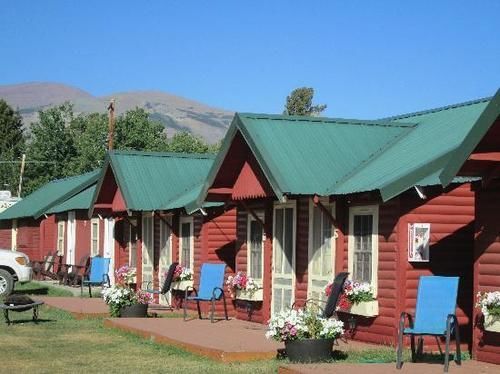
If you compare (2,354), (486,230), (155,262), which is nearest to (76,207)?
(155,262)

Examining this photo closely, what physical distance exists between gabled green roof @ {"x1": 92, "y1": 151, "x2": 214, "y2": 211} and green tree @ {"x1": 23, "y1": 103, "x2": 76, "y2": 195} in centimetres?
3784

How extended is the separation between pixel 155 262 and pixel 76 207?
8.76 metres

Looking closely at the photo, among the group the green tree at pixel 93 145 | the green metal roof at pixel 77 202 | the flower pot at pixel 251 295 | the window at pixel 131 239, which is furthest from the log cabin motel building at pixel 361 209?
the green tree at pixel 93 145

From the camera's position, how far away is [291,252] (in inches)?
648

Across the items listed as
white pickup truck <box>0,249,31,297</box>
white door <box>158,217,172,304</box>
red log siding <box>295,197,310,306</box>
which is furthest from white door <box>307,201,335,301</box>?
white pickup truck <box>0,249,31,297</box>

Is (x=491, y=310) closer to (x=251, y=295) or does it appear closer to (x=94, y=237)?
(x=251, y=295)

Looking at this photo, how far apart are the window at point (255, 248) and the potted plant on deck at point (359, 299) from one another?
3850 mm

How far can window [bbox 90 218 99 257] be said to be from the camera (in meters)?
30.6

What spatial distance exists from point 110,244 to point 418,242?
1726cm

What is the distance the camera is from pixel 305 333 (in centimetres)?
1119

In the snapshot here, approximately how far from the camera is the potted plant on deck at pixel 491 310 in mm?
11008

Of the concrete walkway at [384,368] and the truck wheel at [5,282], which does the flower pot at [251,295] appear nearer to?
the concrete walkway at [384,368]

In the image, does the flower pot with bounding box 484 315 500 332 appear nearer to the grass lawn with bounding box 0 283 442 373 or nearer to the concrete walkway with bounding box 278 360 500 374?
the concrete walkway with bounding box 278 360 500 374

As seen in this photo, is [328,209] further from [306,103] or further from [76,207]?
[306,103]
